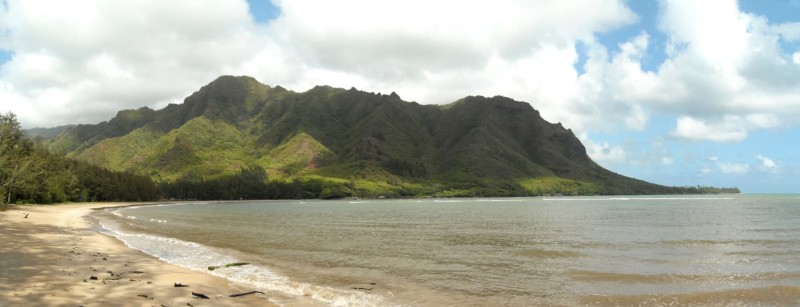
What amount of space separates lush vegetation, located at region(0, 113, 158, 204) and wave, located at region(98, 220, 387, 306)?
2152 inches

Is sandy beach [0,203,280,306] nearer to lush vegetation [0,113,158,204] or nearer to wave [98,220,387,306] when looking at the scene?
wave [98,220,387,306]

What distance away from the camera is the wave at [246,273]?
1792 centimetres

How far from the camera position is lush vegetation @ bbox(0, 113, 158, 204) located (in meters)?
78.9

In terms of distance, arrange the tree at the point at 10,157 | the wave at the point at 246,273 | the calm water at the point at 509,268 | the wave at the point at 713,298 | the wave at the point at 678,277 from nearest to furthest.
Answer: the wave at the point at 713,298 → the wave at the point at 246,273 → the calm water at the point at 509,268 → the wave at the point at 678,277 → the tree at the point at 10,157

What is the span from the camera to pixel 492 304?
57.6 ft

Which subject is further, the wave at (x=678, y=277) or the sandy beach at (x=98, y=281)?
the wave at (x=678, y=277)

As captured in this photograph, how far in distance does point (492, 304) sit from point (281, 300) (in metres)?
7.93

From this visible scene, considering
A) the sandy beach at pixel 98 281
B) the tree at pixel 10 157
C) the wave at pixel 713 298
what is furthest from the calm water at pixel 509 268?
the tree at pixel 10 157

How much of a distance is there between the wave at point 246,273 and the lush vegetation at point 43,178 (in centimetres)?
5465

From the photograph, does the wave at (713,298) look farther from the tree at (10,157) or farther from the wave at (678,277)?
the tree at (10,157)

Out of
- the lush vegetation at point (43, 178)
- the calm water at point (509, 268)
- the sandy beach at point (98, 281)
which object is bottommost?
the calm water at point (509, 268)

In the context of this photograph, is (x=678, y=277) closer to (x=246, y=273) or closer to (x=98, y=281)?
(x=246, y=273)

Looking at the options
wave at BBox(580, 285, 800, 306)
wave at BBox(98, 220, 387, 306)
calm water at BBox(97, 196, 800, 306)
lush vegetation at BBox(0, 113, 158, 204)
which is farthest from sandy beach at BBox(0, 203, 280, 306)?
lush vegetation at BBox(0, 113, 158, 204)

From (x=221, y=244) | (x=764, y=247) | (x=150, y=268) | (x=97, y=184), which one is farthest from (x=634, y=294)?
(x=97, y=184)
